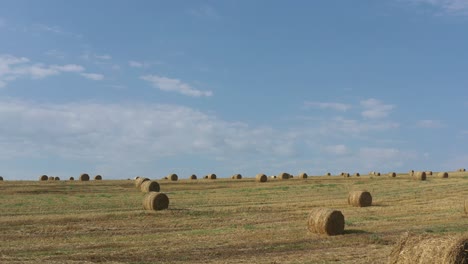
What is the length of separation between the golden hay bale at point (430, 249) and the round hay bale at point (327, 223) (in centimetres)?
898

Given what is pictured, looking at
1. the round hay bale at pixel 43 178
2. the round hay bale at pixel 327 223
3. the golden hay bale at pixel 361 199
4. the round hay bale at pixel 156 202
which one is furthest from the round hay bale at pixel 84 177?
the round hay bale at pixel 327 223

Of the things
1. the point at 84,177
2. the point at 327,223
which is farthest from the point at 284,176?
the point at 327,223

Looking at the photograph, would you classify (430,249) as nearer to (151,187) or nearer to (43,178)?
(151,187)

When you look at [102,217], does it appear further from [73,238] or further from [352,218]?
[352,218]

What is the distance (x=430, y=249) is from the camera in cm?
1305

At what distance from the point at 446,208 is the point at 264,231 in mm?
13674

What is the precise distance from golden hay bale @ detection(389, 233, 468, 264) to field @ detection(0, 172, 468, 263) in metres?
2.83

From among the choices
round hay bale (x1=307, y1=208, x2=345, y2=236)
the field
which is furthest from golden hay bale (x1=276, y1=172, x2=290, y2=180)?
round hay bale (x1=307, y1=208, x2=345, y2=236)

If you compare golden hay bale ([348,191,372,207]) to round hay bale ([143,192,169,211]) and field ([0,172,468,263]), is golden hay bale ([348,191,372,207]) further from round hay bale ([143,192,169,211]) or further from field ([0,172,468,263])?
round hay bale ([143,192,169,211])

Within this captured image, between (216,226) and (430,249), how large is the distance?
48.6 ft

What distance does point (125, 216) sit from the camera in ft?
98.6

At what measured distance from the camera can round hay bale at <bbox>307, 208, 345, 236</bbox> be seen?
75.2 ft

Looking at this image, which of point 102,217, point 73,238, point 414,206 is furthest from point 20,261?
point 414,206

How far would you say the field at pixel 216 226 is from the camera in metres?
18.8
